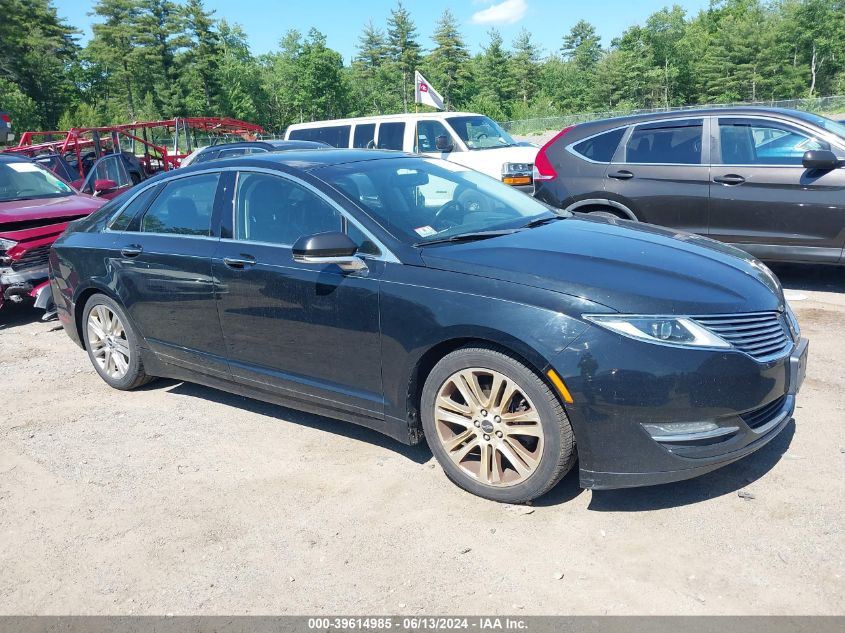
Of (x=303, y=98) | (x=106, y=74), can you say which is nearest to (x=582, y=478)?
(x=303, y=98)

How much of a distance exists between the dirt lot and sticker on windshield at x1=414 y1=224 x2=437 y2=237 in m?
1.26

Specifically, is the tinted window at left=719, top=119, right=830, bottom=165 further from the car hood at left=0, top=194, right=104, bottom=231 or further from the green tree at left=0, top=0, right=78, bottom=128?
the green tree at left=0, top=0, right=78, bottom=128

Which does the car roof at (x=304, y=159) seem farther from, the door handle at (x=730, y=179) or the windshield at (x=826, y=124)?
the windshield at (x=826, y=124)

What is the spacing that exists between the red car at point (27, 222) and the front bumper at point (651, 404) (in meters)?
5.95

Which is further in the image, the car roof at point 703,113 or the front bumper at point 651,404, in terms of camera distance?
the car roof at point 703,113

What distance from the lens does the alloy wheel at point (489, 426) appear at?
327cm

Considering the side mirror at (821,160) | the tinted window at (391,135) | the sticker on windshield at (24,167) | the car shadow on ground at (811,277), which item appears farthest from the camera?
the tinted window at (391,135)

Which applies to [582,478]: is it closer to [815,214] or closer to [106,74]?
[815,214]

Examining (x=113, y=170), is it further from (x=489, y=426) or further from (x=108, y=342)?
(x=489, y=426)

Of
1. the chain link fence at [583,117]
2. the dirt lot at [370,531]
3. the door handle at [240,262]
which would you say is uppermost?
the chain link fence at [583,117]

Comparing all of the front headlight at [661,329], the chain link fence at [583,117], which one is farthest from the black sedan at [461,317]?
the chain link fence at [583,117]

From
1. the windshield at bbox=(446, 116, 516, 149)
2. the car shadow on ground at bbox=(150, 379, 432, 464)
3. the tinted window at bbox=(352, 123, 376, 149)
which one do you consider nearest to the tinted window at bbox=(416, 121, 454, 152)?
the windshield at bbox=(446, 116, 516, 149)

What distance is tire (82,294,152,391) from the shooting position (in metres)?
5.14

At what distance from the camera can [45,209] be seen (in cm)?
788
